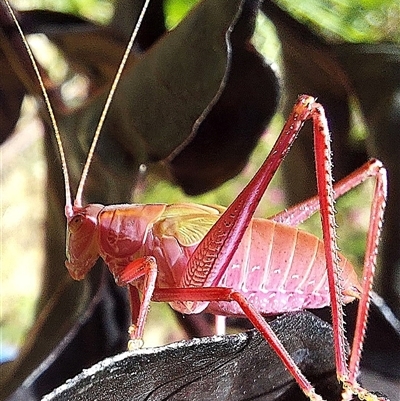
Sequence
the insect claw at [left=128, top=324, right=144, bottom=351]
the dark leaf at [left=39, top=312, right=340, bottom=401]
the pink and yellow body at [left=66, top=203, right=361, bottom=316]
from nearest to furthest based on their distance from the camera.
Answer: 1. the dark leaf at [left=39, top=312, right=340, bottom=401]
2. the insect claw at [left=128, top=324, right=144, bottom=351]
3. the pink and yellow body at [left=66, top=203, right=361, bottom=316]

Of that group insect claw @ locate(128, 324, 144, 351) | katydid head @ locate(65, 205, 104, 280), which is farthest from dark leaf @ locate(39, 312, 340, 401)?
katydid head @ locate(65, 205, 104, 280)

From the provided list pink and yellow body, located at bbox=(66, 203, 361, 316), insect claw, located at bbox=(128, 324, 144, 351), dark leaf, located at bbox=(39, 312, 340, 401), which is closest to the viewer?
dark leaf, located at bbox=(39, 312, 340, 401)

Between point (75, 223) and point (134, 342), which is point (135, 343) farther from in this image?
point (75, 223)

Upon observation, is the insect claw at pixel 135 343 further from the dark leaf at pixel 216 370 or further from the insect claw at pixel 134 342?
the dark leaf at pixel 216 370

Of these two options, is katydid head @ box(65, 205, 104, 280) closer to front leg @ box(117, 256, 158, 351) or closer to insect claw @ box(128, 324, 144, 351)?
front leg @ box(117, 256, 158, 351)

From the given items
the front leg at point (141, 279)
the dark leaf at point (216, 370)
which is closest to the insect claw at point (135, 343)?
the front leg at point (141, 279)

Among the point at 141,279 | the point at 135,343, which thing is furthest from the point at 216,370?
the point at 141,279
